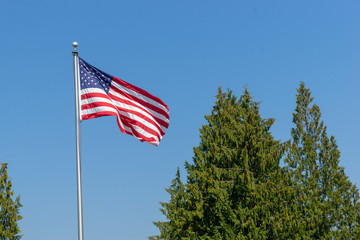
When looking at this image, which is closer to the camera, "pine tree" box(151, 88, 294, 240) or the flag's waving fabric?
the flag's waving fabric

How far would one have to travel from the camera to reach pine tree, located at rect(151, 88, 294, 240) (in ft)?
99.2

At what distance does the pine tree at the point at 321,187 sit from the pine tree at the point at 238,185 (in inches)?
175

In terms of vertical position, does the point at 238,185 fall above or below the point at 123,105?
above

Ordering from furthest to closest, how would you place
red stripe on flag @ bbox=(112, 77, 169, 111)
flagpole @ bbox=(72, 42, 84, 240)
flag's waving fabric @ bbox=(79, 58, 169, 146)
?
red stripe on flag @ bbox=(112, 77, 169, 111)
flag's waving fabric @ bbox=(79, 58, 169, 146)
flagpole @ bbox=(72, 42, 84, 240)

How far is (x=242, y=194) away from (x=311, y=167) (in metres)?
11.6

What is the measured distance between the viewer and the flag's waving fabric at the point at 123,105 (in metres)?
14.8

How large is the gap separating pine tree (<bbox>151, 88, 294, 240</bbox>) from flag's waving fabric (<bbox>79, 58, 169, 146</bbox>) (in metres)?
15.1

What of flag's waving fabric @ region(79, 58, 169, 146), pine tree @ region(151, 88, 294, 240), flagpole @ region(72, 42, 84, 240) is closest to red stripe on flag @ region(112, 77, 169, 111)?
flag's waving fabric @ region(79, 58, 169, 146)

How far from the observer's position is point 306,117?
43906 millimetres

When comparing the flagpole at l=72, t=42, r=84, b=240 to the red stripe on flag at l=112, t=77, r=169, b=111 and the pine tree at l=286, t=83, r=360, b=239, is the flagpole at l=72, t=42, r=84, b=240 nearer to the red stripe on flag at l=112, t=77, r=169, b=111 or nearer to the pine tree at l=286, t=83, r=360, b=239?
the red stripe on flag at l=112, t=77, r=169, b=111

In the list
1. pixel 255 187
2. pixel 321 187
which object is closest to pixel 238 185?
pixel 255 187

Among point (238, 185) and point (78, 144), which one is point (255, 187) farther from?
point (78, 144)

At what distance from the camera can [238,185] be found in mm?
31375

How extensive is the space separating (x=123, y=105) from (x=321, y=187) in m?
28.2
